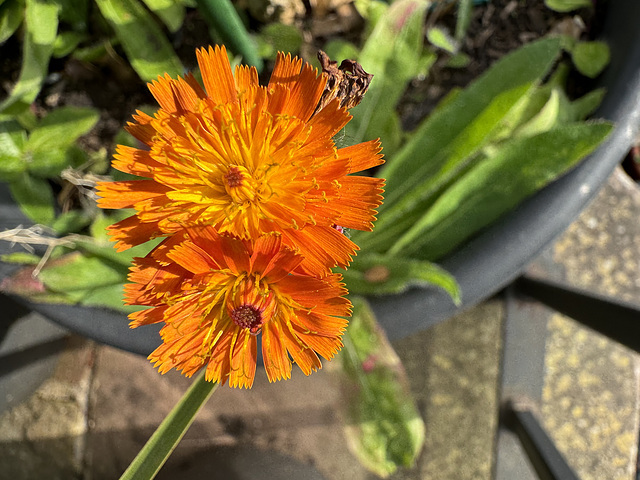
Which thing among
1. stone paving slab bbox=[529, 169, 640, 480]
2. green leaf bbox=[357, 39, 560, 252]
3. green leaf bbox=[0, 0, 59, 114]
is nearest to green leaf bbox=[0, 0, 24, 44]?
green leaf bbox=[0, 0, 59, 114]

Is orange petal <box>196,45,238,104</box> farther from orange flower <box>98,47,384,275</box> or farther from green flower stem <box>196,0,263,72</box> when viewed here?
green flower stem <box>196,0,263,72</box>

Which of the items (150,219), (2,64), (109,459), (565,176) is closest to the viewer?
(150,219)

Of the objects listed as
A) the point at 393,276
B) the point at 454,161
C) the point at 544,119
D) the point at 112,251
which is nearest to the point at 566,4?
the point at 544,119

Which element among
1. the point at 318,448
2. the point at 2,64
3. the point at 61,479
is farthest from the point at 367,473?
the point at 2,64

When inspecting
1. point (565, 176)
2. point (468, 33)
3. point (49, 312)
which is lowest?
point (49, 312)

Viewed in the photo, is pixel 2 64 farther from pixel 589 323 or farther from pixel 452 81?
pixel 589 323

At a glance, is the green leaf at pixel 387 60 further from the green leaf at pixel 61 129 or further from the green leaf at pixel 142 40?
the green leaf at pixel 61 129
